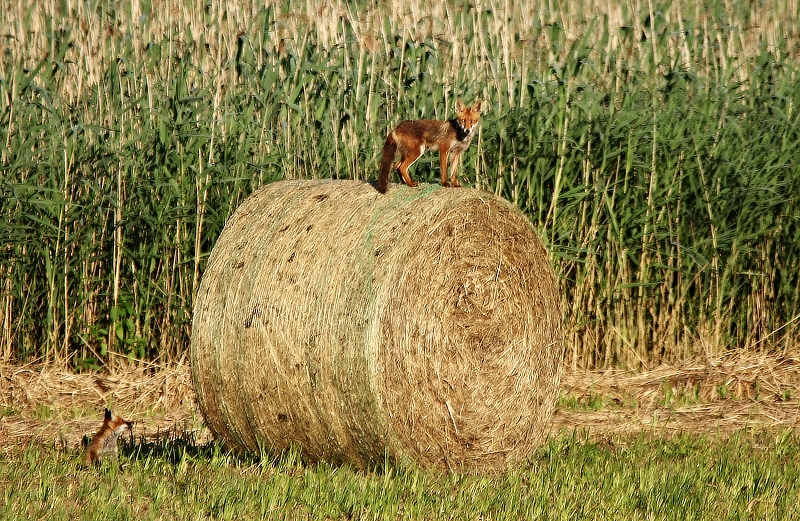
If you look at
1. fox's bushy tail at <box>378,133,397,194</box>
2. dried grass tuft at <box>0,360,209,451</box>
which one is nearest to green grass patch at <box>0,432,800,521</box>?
dried grass tuft at <box>0,360,209,451</box>

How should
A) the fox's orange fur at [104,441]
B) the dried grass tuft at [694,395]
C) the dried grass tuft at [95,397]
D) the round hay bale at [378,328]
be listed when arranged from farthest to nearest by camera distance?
the dried grass tuft at [694,395]
the dried grass tuft at [95,397]
the fox's orange fur at [104,441]
the round hay bale at [378,328]

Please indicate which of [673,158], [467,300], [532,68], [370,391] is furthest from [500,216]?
[532,68]

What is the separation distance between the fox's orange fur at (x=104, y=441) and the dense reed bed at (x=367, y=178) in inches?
83.8

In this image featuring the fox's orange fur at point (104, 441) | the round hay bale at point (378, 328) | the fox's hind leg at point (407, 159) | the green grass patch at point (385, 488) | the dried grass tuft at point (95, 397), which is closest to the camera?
the green grass patch at point (385, 488)

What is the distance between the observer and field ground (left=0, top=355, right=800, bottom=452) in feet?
23.2

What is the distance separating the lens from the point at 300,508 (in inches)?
188

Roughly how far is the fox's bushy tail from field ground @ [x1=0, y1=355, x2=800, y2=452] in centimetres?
230

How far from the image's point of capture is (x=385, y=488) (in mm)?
5020

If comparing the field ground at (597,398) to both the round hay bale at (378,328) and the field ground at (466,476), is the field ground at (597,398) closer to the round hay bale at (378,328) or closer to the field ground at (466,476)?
the field ground at (466,476)

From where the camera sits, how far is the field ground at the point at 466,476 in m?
4.85

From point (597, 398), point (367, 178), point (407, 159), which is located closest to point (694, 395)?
point (597, 398)

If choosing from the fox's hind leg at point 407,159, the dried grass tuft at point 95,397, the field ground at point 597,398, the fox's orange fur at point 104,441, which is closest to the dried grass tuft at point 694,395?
the field ground at point 597,398

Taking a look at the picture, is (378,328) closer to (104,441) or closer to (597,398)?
(104,441)

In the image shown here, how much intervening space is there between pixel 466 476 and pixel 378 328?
3.63 ft
